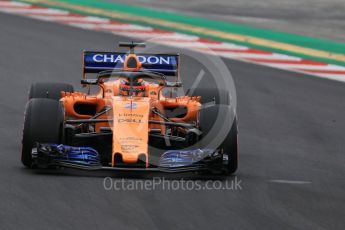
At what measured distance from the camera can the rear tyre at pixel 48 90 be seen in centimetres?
1504

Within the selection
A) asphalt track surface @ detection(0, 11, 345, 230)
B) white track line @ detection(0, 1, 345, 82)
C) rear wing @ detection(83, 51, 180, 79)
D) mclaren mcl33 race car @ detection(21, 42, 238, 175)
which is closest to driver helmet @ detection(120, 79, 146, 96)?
mclaren mcl33 race car @ detection(21, 42, 238, 175)

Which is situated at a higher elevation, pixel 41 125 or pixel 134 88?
pixel 134 88

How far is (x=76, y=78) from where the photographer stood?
20.6 meters

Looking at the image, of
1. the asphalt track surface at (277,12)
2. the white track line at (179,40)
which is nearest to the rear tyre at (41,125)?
the white track line at (179,40)

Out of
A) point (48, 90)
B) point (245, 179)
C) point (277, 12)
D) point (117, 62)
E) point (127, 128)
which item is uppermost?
point (277, 12)

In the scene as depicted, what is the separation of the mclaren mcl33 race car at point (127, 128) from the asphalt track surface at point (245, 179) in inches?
10.1

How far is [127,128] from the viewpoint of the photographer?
520 inches

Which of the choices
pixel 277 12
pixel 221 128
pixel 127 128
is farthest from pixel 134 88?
pixel 277 12

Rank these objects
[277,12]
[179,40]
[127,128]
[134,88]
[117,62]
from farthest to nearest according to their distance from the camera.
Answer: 1. [277,12]
2. [179,40]
3. [117,62]
4. [134,88]
5. [127,128]

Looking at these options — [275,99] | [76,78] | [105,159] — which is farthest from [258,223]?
[76,78]

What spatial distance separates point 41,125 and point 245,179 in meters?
2.30

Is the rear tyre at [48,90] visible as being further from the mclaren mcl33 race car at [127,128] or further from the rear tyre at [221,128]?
the rear tyre at [221,128]

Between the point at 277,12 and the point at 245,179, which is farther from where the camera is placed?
the point at 277,12

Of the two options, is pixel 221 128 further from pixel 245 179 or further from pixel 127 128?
pixel 127 128
